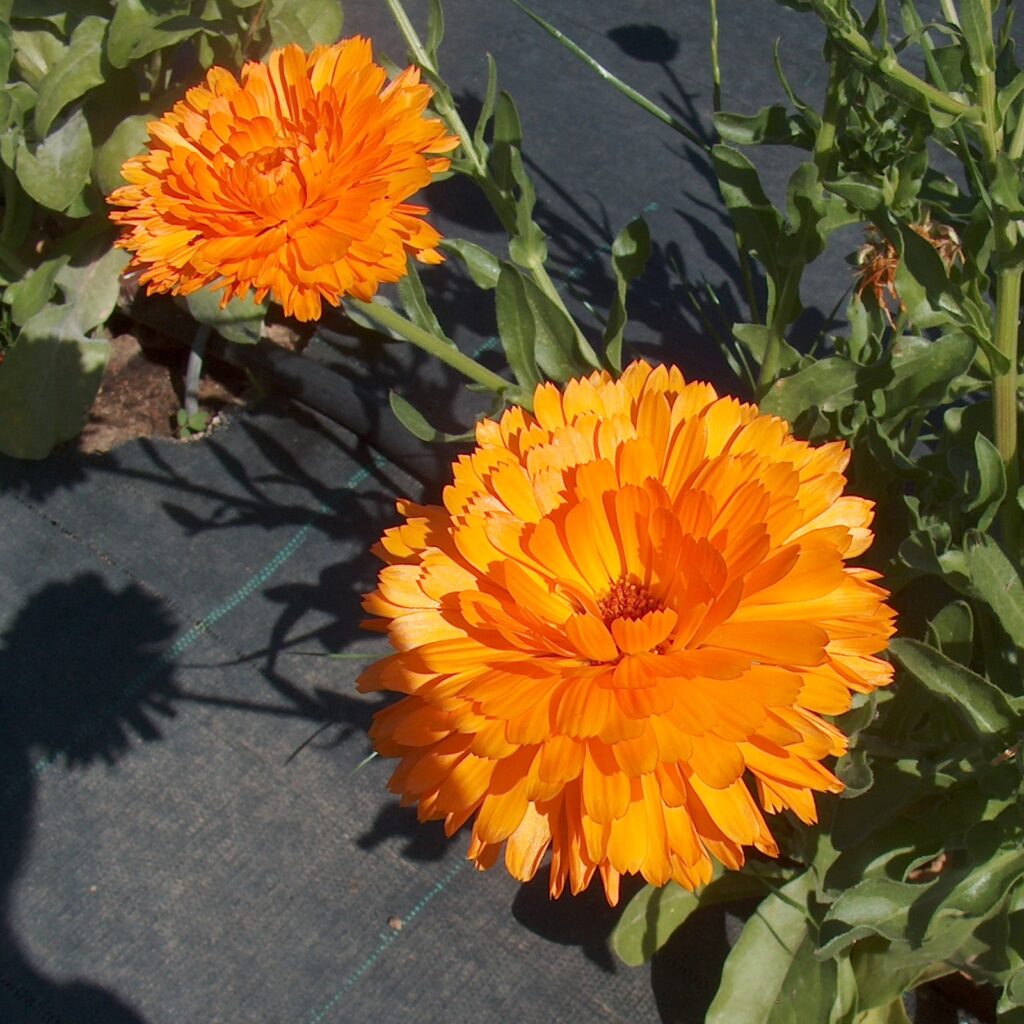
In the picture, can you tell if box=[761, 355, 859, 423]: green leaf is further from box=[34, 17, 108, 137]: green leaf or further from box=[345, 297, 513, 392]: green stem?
box=[34, 17, 108, 137]: green leaf

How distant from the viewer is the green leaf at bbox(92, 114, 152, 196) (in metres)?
2.18

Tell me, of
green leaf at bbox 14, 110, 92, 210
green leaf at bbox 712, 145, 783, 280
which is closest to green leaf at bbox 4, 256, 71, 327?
green leaf at bbox 14, 110, 92, 210

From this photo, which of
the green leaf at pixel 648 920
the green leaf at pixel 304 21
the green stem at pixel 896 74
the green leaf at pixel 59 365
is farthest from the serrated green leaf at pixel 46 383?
the green stem at pixel 896 74

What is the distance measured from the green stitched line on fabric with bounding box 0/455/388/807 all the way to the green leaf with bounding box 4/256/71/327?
0.73 meters

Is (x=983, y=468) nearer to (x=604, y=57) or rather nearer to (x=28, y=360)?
(x=28, y=360)

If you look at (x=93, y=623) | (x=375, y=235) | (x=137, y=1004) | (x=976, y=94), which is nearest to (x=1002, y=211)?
(x=976, y=94)

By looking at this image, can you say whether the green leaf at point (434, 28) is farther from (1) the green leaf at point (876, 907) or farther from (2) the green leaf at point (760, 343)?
(1) the green leaf at point (876, 907)

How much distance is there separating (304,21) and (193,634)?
1227 mm

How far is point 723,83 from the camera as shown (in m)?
2.75

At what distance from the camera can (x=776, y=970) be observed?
1399mm

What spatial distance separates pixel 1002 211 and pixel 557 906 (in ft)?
3.75

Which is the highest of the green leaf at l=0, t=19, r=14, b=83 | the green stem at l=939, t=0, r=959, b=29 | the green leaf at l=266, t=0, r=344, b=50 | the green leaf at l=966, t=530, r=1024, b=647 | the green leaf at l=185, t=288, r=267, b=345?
the green stem at l=939, t=0, r=959, b=29

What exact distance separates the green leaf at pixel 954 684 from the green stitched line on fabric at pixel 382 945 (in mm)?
921

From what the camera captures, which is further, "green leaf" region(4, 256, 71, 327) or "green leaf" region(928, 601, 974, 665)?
"green leaf" region(4, 256, 71, 327)
